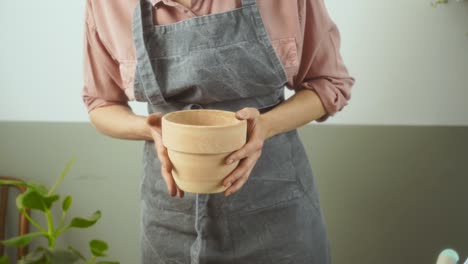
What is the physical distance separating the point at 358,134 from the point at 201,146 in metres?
0.84

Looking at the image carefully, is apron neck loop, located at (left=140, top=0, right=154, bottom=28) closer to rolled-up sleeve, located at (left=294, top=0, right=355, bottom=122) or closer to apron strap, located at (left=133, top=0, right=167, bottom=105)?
apron strap, located at (left=133, top=0, right=167, bottom=105)

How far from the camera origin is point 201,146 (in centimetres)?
48

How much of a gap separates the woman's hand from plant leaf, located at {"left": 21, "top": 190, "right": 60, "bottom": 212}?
16 cm

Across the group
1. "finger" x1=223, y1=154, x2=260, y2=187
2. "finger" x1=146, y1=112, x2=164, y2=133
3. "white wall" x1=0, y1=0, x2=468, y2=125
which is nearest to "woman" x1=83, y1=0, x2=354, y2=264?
"finger" x1=146, y1=112, x2=164, y2=133

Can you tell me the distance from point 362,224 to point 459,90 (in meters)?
0.48

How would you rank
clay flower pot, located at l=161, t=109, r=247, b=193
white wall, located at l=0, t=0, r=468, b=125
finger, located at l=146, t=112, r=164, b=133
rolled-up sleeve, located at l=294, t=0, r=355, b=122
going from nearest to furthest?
clay flower pot, located at l=161, t=109, r=247, b=193
finger, located at l=146, t=112, r=164, b=133
rolled-up sleeve, located at l=294, t=0, r=355, b=122
white wall, located at l=0, t=0, r=468, b=125

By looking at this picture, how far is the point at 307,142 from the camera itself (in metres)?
1.26

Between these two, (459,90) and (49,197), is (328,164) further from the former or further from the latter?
(49,197)

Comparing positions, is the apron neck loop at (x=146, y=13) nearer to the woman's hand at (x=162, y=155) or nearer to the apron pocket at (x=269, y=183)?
the woman's hand at (x=162, y=155)

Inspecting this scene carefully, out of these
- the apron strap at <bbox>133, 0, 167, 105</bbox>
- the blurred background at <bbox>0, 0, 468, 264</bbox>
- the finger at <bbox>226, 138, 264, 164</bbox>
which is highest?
the apron strap at <bbox>133, 0, 167, 105</bbox>

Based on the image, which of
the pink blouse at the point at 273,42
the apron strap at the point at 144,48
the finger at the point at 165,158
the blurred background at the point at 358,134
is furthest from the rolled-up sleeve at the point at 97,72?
the blurred background at the point at 358,134

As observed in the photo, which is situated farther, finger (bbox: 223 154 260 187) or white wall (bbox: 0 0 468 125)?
white wall (bbox: 0 0 468 125)

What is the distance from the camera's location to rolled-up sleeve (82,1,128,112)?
0.78m

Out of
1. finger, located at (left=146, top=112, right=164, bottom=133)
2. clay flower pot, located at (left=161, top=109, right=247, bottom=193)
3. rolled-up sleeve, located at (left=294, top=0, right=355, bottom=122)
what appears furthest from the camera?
rolled-up sleeve, located at (left=294, top=0, right=355, bottom=122)
